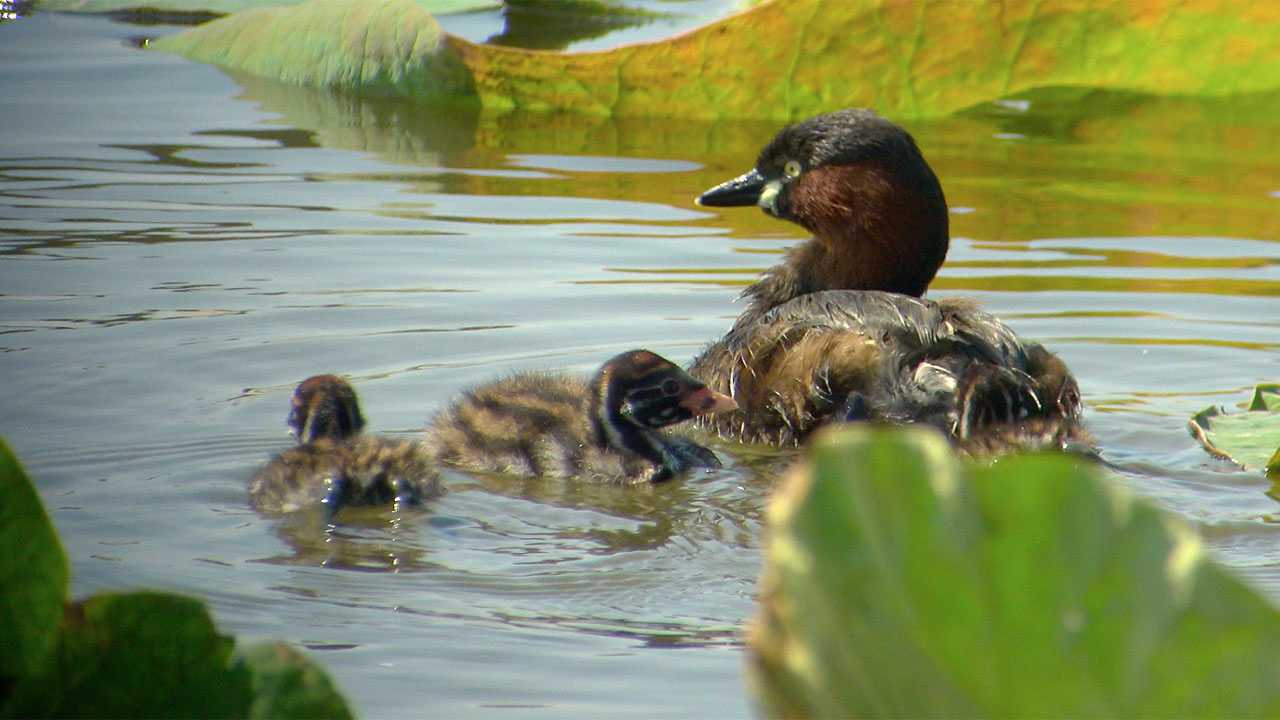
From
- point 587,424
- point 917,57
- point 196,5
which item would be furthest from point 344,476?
point 196,5

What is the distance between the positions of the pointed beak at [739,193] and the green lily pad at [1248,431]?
1795 mm

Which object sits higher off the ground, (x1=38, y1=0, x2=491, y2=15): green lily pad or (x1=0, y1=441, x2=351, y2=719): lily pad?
(x1=38, y1=0, x2=491, y2=15): green lily pad

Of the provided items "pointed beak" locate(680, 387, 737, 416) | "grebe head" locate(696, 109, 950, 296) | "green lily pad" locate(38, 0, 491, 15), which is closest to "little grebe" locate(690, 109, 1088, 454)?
"grebe head" locate(696, 109, 950, 296)

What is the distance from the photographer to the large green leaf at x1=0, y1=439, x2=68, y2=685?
0.79 metres

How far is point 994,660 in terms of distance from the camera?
63 centimetres

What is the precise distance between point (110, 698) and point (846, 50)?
25.0ft

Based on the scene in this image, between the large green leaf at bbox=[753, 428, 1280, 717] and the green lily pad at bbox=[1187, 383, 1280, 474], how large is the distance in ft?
13.0

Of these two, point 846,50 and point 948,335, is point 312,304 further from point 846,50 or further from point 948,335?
point 846,50

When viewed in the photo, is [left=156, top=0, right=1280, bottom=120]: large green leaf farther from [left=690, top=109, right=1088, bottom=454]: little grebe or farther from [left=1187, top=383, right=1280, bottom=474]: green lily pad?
[left=1187, top=383, right=1280, bottom=474]: green lily pad

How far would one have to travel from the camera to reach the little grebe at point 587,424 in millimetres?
4703

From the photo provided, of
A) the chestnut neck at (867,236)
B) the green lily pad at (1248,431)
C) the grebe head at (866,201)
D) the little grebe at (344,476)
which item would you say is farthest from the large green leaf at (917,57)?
the little grebe at (344,476)

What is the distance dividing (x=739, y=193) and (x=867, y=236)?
24.9 inches

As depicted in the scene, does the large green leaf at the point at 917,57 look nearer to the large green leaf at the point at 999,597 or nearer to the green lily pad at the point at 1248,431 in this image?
the green lily pad at the point at 1248,431

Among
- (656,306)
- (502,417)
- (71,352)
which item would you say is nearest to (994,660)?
(502,417)
